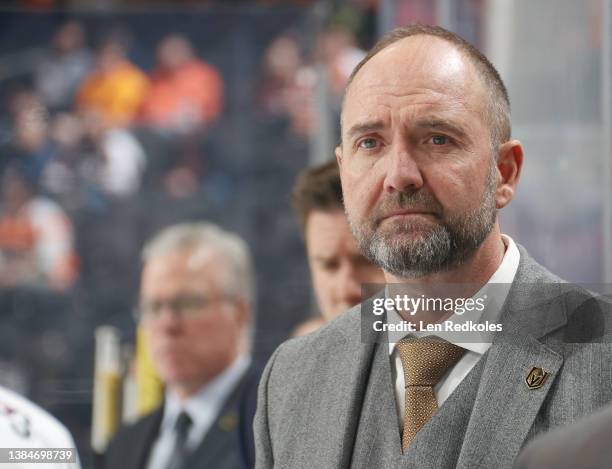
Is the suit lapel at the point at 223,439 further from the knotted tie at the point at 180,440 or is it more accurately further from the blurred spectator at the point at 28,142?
the blurred spectator at the point at 28,142

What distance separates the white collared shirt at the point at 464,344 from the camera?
4.02ft

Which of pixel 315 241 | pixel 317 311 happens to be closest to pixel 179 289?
pixel 315 241

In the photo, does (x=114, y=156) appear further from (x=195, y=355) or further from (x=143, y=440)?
(x=143, y=440)

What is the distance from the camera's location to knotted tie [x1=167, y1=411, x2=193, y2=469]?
1989 mm

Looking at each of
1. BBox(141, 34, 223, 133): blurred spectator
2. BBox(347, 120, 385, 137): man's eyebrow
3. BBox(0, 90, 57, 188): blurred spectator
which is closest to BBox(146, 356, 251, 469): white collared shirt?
BBox(347, 120, 385, 137): man's eyebrow

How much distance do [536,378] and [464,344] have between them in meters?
0.10

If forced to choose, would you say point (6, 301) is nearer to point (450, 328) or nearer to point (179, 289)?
point (179, 289)

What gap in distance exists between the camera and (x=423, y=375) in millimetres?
1227

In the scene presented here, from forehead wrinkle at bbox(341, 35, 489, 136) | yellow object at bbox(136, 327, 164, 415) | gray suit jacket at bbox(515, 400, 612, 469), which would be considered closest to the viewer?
gray suit jacket at bbox(515, 400, 612, 469)

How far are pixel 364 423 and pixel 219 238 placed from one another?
1.27 metres

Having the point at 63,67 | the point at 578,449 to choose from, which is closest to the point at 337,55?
the point at 63,67

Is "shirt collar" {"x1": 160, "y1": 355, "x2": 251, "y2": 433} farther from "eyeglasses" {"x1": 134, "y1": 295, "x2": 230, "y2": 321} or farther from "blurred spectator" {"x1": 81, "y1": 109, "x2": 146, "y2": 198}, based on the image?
"blurred spectator" {"x1": 81, "y1": 109, "x2": 146, "y2": 198}

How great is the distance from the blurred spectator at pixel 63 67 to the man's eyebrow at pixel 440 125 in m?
3.15

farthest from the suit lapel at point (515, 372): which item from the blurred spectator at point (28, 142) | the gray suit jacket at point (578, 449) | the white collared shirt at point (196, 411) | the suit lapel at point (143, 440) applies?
the blurred spectator at point (28, 142)
